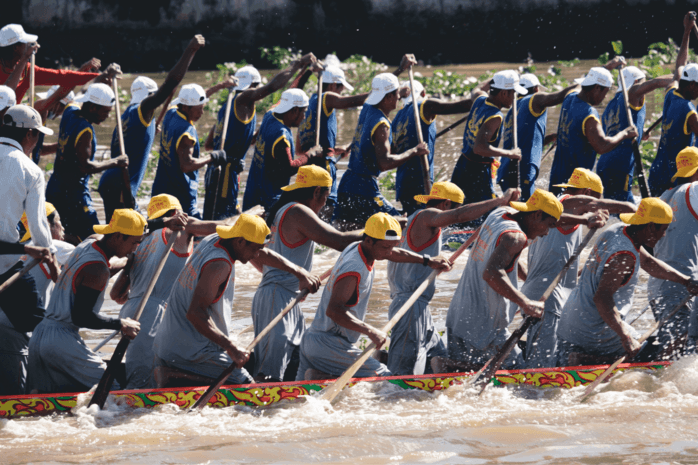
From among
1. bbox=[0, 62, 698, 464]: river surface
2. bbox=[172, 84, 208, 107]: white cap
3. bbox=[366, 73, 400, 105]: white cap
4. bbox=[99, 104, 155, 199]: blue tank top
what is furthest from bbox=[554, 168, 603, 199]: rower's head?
bbox=[99, 104, 155, 199]: blue tank top

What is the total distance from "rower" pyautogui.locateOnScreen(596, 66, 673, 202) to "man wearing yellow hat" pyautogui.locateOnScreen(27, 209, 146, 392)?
527cm

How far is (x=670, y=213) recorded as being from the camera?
5680mm

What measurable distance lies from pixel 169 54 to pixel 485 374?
22.6 meters

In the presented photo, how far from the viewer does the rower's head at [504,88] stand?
847cm

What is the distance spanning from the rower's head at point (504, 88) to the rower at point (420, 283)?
8.97 feet

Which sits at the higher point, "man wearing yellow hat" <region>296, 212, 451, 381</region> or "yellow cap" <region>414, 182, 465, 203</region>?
"yellow cap" <region>414, 182, 465, 203</region>

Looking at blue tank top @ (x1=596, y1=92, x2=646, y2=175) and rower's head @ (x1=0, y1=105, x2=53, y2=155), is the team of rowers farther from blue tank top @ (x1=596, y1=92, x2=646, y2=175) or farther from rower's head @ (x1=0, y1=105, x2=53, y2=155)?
blue tank top @ (x1=596, y1=92, x2=646, y2=175)

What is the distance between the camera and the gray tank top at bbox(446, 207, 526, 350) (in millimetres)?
5641

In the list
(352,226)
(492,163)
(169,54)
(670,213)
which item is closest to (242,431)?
(670,213)

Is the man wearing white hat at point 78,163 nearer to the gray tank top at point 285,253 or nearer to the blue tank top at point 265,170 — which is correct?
the blue tank top at point 265,170

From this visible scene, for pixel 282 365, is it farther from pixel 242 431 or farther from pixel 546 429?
pixel 546 429

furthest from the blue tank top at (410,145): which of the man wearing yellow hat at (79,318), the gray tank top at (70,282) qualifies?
the gray tank top at (70,282)

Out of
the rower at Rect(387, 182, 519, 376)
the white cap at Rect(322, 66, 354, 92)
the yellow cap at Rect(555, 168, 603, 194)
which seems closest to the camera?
the rower at Rect(387, 182, 519, 376)

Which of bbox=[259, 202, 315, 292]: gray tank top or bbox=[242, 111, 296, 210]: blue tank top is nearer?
bbox=[259, 202, 315, 292]: gray tank top
